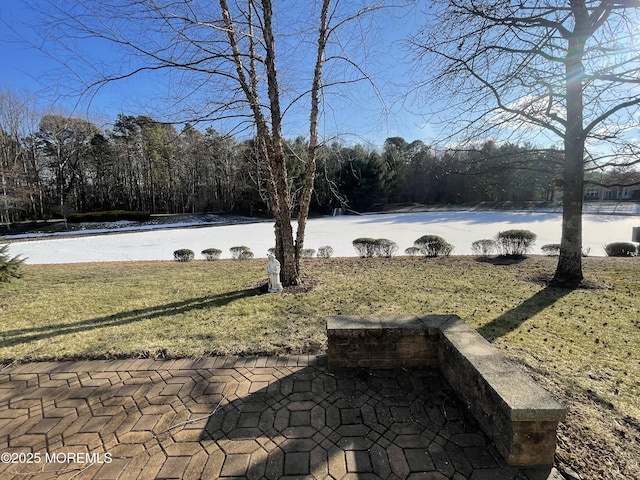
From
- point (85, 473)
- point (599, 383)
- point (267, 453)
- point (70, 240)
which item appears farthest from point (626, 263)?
point (70, 240)

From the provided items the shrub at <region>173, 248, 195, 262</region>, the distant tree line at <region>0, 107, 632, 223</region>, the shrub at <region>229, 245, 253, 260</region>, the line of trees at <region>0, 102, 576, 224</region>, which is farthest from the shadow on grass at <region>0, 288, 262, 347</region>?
the line of trees at <region>0, 102, 576, 224</region>

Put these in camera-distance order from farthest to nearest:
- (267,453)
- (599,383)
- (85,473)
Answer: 1. (599,383)
2. (267,453)
3. (85,473)

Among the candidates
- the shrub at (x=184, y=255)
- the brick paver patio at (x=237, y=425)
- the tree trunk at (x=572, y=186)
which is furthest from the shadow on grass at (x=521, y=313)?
the shrub at (x=184, y=255)

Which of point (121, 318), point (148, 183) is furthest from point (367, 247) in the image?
point (148, 183)

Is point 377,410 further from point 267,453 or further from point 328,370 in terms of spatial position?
point 267,453

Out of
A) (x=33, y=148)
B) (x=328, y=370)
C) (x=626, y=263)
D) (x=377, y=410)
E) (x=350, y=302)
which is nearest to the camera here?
(x=377, y=410)

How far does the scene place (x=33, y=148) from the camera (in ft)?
70.8

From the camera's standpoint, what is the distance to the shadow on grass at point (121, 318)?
10.8 feet

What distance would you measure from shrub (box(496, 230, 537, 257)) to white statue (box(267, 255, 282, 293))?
647cm

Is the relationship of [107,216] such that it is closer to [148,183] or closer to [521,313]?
[148,183]

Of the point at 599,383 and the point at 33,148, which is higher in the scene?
the point at 33,148

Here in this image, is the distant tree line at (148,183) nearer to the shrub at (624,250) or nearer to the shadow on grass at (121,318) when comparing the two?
the shrub at (624,250)

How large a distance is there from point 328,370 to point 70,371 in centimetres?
224

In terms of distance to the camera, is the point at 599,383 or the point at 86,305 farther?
the point at 86,305
